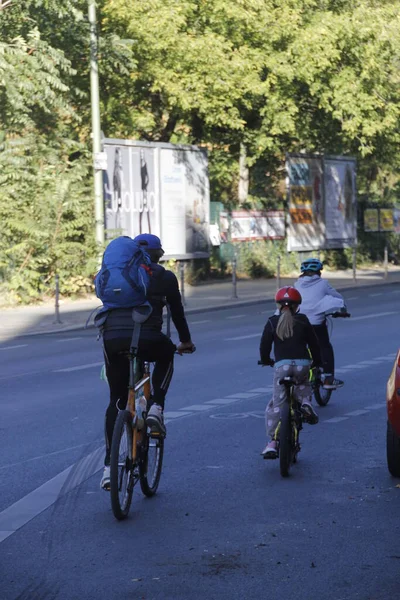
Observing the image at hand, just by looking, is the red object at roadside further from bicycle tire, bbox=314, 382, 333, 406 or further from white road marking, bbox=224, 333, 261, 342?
white road marking, bbox=224, 333, 261, 342

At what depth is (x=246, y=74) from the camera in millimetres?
33531

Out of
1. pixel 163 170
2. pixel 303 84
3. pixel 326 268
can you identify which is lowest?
pixel 326 268

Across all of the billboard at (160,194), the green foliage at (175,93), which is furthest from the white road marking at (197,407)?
the billboard at (160,194)

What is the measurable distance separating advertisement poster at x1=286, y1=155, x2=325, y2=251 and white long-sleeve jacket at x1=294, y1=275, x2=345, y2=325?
92.0 ft

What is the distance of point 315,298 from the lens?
12031mm

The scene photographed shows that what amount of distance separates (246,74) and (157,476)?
26.5 meters

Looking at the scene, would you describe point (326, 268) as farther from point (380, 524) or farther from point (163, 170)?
point (380, 524)

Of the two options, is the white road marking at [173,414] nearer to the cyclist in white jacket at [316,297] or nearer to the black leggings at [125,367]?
the cyclist in white jacket at [316,297]

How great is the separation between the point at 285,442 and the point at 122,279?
177cm

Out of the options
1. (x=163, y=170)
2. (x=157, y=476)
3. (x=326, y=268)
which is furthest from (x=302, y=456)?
(x=326, y=268)

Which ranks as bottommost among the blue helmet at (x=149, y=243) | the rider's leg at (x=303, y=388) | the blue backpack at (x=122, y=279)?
the rider's leg at (x=303, y=388)

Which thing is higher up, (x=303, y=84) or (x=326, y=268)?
(x=303, y=84)

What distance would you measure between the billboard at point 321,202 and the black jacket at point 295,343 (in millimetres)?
31118

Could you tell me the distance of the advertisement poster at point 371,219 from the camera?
4641 cm
